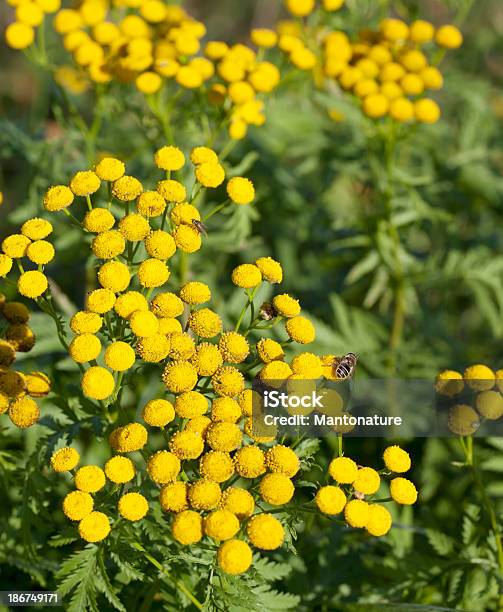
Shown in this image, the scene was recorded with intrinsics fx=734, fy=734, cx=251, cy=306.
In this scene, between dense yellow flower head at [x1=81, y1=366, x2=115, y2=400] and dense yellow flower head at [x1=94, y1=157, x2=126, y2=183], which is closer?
dense yellow flower head at [x1=81, y1=366, x2=115, y2=400]

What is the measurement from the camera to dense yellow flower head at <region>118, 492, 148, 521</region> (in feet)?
7.65

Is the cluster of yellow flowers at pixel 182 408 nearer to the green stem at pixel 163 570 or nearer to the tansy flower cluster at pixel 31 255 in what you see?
the tansy flower cluster at pixel 31 255

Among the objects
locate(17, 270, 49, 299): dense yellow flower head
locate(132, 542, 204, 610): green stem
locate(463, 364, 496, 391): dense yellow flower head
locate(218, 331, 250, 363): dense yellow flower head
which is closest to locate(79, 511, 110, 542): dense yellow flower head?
locate(132, 542, 204, 610): green stem

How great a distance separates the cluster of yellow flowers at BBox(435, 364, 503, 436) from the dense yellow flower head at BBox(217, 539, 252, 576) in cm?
107

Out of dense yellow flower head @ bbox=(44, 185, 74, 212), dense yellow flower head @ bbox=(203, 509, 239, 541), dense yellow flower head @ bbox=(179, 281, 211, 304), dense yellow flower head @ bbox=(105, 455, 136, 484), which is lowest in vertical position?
dense yellow flower head @ bbox=(105, 455, 136, 484)

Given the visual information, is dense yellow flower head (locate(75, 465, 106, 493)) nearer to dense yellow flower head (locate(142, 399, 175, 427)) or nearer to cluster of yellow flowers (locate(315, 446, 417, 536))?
dense yellow flower head (locate(142, 399, 175, 427))

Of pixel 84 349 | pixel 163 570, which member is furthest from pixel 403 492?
pixel 84 349

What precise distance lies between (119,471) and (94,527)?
0.19 meters

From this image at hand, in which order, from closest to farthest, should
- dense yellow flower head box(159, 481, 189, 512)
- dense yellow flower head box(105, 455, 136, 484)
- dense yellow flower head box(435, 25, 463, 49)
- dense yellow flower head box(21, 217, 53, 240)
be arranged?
dense yellow flower head box(159, 481, 189, 512), dense yellow flower head box(105, 455, 136, 484), dense yellow flower head box(21, 217, 53, 240), dense yellow flower head box(435, 25, 463, 49)

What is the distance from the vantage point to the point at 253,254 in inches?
197

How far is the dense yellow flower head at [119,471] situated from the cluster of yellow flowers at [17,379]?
38 centimetres

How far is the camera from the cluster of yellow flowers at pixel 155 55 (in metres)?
3.60

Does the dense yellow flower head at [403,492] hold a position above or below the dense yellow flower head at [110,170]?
below

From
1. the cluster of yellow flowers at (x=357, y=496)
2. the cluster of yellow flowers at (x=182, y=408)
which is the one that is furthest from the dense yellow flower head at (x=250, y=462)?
the cluster of yellow flowers at (x=357, y=496)
